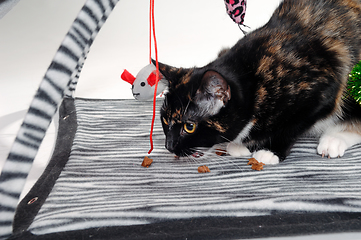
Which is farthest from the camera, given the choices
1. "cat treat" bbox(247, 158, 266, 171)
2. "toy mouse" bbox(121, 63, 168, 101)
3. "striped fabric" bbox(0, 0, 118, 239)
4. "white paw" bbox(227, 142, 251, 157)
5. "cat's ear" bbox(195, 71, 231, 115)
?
"toy mouse" bbox(121, 63, 168, 101)

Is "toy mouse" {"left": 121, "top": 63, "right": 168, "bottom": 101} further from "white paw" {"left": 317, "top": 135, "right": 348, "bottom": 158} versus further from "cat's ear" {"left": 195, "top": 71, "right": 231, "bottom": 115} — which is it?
"white paw" {"left": 317, "top": 135, "right": 348, "bottom": 158}

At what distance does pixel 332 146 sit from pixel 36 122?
840 mm

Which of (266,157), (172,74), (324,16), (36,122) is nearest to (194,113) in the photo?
(172,74)

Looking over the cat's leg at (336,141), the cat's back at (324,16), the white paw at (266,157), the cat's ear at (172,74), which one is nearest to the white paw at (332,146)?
the cat's leg at (336,141)

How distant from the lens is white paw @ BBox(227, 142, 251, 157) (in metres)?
1.04

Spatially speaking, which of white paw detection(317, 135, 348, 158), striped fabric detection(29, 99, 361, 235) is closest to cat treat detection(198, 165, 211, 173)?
striped fabric detection(29, 99, 361, 235)

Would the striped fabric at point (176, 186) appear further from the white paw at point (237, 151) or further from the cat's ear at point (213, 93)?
the cat's ear at point (213, 93)

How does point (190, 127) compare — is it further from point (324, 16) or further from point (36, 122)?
point (324, 16)

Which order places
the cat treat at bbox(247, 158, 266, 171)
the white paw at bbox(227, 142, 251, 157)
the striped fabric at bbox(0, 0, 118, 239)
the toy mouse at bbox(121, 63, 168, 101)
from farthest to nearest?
the toy mouse at bbox(121, 63, 168, 101) → the white paw at bbox(227, 142, 251, 157) → the cat treat at bbox(247, 158, 266, 171) → the striped fabric at bbox(0, 0, 118, 239)

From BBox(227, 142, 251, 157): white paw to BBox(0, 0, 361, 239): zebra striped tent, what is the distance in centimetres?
3

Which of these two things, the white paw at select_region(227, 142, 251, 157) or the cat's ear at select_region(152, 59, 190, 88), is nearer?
the cat's ear at select_region(152, 59, 190, 88)

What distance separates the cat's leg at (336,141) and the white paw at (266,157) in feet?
0.50

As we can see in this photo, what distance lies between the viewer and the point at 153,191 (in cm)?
82

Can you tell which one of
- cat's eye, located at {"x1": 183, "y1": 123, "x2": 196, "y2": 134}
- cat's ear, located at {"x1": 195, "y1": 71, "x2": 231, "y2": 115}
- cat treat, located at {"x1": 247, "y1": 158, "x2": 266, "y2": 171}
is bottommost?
cat treat, located at {"x1": 247, "y1": 158, "x2": 266, "y2": 171}
